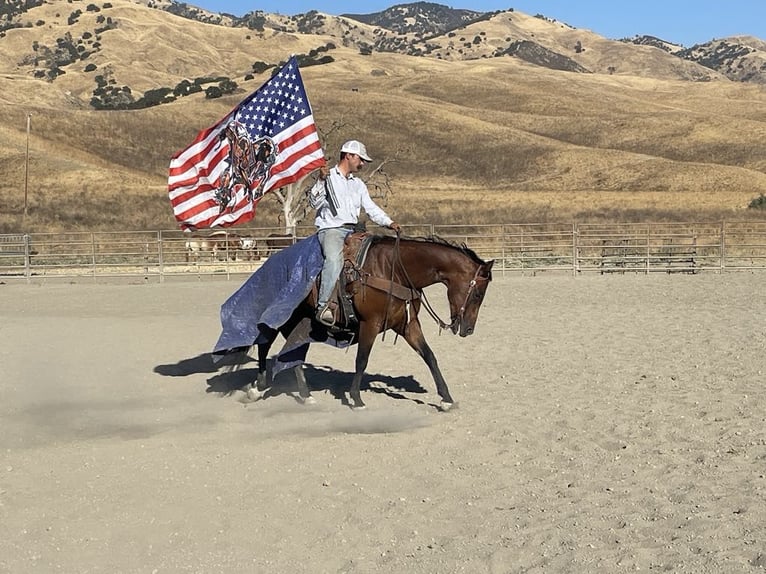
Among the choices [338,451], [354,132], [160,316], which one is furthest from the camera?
[354,132]

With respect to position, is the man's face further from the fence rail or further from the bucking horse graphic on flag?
the fence rail

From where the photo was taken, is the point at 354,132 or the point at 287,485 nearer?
the point at 287,485

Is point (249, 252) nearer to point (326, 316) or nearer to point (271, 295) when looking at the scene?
point (271, 295)

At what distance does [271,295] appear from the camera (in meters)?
8.03

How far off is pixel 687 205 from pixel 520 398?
1546 inches

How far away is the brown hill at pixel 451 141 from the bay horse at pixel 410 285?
2103cm

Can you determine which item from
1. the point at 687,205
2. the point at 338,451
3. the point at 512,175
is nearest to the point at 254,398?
the point at 338,451

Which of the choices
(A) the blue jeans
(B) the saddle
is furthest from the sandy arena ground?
(A) the blue jeans

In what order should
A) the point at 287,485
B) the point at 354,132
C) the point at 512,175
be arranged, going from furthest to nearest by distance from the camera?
the point at 354,132 → the point at 512,175 → the point at 287,485

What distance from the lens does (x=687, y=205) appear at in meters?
44.5

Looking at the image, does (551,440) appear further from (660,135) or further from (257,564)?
(660,135)

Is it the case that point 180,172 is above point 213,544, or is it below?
above

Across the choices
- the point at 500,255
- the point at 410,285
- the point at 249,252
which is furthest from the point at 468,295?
the point at 249,252

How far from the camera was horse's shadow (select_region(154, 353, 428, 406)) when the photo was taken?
869 centimetres
